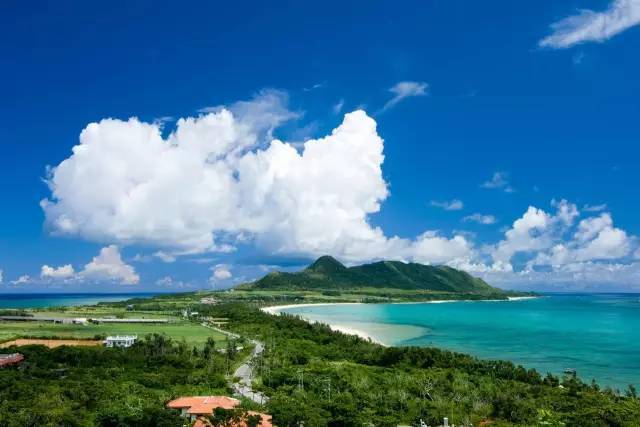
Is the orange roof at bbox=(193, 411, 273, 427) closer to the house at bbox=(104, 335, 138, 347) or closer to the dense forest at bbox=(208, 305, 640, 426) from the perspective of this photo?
the dense forest at bbox=(208, 305, 640, 426)

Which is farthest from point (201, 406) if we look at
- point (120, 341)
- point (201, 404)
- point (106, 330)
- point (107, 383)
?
point (106, 330)

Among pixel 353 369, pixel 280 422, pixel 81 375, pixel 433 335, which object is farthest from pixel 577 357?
pixel 81 375

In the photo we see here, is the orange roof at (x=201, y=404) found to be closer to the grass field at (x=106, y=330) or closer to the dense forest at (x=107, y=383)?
the dense forest at (x=107, y=383)

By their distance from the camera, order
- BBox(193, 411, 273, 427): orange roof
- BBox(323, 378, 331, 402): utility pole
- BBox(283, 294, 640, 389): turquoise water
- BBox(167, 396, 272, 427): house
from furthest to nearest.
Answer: BBox(283, 294, 640, 389): turquoise water < BBox(323, 378, 331, 402): utility pole < BBox(167, 396, 272, 427): house < BBox(193, 411, 273, 427): orange roof

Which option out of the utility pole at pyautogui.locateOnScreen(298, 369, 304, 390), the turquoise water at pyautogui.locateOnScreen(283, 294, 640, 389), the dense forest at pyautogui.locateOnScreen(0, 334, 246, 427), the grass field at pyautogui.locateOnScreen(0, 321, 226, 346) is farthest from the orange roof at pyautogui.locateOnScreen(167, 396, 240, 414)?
the turquoise water at pyautogui.locateOnScreen(283, 294, 640, 389)

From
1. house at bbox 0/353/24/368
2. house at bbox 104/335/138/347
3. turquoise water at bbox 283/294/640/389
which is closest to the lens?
house at bbox 0/353/24/368

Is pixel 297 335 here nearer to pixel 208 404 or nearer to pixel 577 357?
pixel 577 357

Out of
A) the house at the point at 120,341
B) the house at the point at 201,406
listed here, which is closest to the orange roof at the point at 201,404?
the house at the point at 201,406
